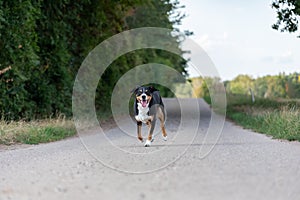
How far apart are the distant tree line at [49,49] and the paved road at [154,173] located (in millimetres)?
5691

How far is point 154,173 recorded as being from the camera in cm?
704

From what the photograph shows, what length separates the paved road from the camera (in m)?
5.55

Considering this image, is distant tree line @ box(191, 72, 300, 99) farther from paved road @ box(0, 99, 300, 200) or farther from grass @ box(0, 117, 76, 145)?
A: paved road @ box(0, 99, 300, 200)

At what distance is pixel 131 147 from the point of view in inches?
430

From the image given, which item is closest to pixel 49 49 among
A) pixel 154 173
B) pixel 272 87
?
pixel 154 173

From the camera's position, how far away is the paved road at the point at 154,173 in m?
5.55

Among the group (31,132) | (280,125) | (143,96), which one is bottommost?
(31,132)

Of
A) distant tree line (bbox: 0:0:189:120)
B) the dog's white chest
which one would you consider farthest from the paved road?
distant tree line (bbox: 0:0:189:120)

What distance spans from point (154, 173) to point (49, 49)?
13.8 metres

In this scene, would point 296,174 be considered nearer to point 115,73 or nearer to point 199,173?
point 199,173

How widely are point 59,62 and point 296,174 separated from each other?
14405mm

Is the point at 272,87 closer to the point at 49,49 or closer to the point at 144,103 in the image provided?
the point at 49,49

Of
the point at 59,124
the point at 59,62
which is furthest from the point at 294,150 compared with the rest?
the point at 59,62

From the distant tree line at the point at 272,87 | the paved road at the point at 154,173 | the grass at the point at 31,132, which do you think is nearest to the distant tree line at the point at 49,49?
the grass at the point at 31,132
